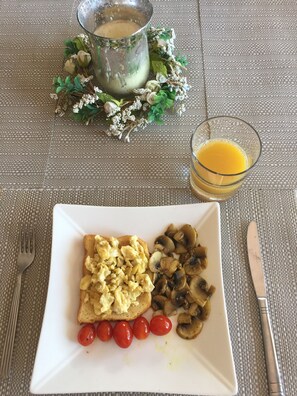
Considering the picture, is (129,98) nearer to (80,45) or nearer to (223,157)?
(80,45)

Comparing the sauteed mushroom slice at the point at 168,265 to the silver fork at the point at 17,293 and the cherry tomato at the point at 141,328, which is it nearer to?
the cherry tomato at the point at 141,328

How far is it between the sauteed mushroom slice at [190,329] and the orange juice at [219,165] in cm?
36

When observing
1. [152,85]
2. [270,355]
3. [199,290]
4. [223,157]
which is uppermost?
[152,85]

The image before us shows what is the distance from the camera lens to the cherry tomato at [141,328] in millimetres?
839

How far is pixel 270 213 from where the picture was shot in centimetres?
107

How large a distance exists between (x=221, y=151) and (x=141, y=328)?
1.81 ft

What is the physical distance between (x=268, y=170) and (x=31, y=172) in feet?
2.41

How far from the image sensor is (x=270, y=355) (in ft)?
2.86

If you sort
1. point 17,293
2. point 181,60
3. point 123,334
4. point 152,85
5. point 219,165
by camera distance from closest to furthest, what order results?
point 123,334 → point 17,293 → point 219,165 → point 152,85 → point 181,60

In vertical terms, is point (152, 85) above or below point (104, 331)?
above

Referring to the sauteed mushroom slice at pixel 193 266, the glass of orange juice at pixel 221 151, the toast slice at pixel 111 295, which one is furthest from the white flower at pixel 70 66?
the sauteed mushroom slice at pixel 193 266

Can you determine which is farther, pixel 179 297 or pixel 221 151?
pixel 221 151

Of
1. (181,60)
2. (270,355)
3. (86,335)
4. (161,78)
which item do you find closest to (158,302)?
(86,335)

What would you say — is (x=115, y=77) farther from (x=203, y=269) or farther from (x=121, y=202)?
(x=203, y=269)
